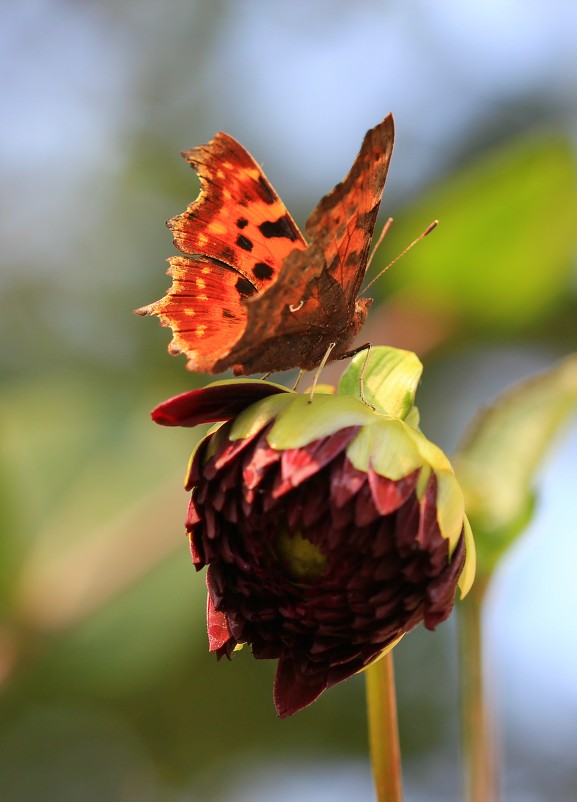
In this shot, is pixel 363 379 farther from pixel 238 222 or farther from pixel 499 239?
pixel 499 239

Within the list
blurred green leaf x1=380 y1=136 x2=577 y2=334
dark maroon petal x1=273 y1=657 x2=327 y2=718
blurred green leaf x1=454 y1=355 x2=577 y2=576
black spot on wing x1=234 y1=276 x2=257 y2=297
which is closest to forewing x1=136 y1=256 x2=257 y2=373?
black spot on wing x1=234 y1=276 x2=257 y2=297

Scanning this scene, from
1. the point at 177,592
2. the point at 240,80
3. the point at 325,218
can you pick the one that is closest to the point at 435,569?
the point at 325,218

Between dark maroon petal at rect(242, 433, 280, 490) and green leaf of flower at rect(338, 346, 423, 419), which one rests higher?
dark maroon petal at rect(242, 433, 280, 490)

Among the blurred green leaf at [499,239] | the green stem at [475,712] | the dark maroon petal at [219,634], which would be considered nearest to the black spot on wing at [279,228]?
the dark maroon petal at [219,634]

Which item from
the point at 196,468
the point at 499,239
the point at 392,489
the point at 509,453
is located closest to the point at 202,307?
the point at 196,468

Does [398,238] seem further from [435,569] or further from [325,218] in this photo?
[435,569]

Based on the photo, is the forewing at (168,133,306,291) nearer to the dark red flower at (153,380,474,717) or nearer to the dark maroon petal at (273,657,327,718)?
the dark red flower at (153,380,474,717)
